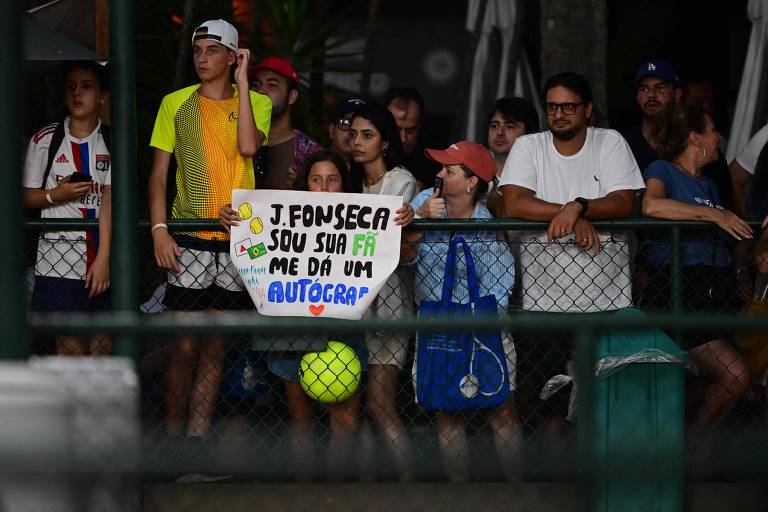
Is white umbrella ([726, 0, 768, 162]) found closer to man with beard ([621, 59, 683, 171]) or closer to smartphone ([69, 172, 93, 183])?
man with beard ([621, 59, 683, 171])

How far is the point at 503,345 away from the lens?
694cm

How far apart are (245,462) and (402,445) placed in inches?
34.0

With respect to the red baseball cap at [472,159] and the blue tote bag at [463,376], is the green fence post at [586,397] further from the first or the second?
the red baseball cap at [472,159]

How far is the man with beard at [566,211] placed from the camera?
718cm

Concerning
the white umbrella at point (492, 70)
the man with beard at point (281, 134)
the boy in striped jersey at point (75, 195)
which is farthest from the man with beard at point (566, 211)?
the white umbrella at point (492, 70)

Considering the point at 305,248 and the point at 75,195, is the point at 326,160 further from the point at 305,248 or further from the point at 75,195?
the point at 75,195

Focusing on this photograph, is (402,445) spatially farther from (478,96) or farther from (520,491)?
(478,96)

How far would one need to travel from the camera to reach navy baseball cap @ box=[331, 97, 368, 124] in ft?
25.4

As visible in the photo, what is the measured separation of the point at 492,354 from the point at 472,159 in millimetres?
1032

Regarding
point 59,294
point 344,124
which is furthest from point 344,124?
point 59,294

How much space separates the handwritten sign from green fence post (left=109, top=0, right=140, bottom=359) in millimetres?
570

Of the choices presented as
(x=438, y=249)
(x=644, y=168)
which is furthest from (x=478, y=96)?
(x=438, y=249)

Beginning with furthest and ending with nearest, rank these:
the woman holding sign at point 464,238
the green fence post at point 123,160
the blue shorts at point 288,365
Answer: the woman holding sign at point 464,238
the blue shorts at point 288,365
the green fence post at point 123,160

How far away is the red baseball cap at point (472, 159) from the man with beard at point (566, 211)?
0.50 ft
